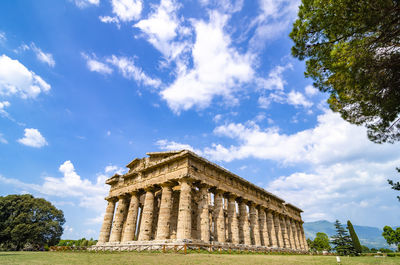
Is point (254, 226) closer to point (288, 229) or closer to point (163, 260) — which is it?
point (288, 229)

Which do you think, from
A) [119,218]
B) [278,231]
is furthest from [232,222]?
[119,218]

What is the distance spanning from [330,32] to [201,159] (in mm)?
14653

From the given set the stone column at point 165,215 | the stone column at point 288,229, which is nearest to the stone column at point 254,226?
the stone column at point 288,229

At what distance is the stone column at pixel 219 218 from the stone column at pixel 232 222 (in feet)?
5.93

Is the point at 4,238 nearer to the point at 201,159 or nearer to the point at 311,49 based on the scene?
the point at 201,159

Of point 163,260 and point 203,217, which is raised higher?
point 203,217

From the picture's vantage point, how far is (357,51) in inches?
337

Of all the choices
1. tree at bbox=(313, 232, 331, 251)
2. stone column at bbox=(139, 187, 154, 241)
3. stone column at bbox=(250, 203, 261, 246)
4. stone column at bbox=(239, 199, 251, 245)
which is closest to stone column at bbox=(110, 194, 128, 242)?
stone column at bbox=(139, 187, 154, 241)

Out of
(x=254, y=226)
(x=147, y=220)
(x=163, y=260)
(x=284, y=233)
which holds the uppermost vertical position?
(x=147, y=220)

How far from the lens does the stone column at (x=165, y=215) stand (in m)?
18.0

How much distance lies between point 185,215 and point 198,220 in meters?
2.09

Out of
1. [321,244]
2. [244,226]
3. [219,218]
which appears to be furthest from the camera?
[321,244]

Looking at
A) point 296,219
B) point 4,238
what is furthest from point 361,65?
point 4,238

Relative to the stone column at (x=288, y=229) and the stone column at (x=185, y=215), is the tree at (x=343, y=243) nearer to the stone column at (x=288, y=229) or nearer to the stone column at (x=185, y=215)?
the stone column at (x=288, y=229)
